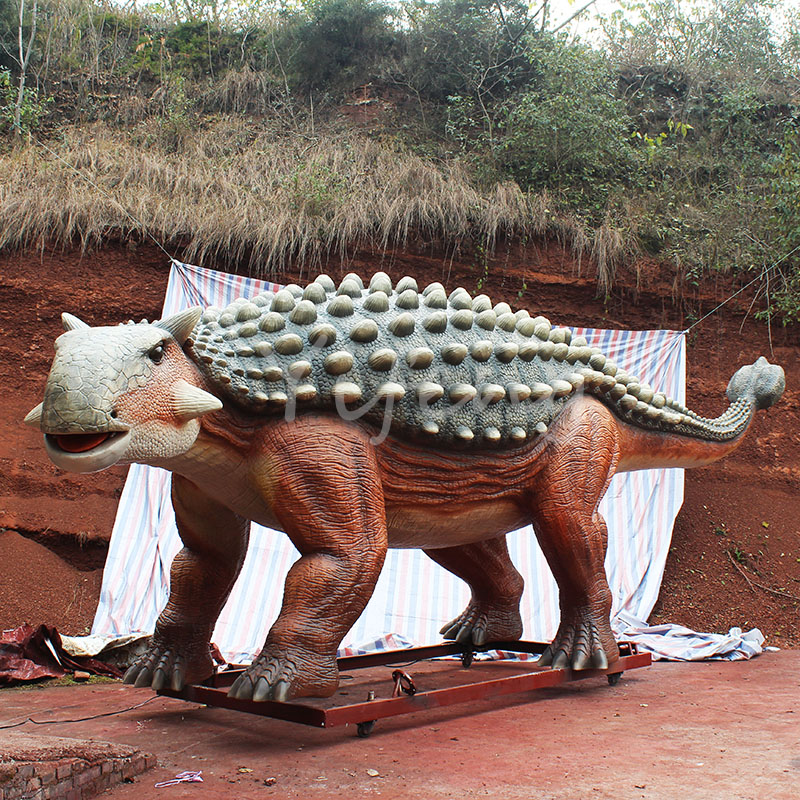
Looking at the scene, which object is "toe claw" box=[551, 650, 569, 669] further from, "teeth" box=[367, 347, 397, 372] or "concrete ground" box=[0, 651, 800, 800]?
"teeth" box=[367, 347, 397, 372]

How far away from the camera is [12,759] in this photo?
65.6 inches

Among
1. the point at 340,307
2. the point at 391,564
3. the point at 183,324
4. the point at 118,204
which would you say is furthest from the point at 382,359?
the point at 118,204

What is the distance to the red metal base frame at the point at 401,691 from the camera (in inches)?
89.7

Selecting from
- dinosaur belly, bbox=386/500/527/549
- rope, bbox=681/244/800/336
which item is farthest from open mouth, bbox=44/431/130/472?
rope, bbox=681/244/800/336

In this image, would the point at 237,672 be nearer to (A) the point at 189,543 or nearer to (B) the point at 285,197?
(A) the point at 189,543

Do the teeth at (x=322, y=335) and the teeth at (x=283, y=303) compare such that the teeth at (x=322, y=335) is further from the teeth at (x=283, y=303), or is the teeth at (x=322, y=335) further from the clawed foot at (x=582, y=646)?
the clawed foot at (x=582, y=646)

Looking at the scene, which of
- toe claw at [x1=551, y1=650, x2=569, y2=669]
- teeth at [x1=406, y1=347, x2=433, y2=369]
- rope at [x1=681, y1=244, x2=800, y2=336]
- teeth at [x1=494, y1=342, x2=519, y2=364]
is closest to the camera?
teeth at [x1=406, y1=347, x2=433, y2=369]

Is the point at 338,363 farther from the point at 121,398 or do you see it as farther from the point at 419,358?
the point at 121,398

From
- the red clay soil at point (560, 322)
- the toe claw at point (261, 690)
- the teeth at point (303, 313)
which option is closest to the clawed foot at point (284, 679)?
the toe claw at point (261, 690)

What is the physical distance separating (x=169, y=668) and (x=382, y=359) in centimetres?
130

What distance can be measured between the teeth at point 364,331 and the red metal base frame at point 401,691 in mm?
1082

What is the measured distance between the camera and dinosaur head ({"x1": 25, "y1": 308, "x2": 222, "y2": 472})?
2.07 metres

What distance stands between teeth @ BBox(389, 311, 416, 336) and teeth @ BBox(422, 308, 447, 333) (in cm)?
9

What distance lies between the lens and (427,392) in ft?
8.61
